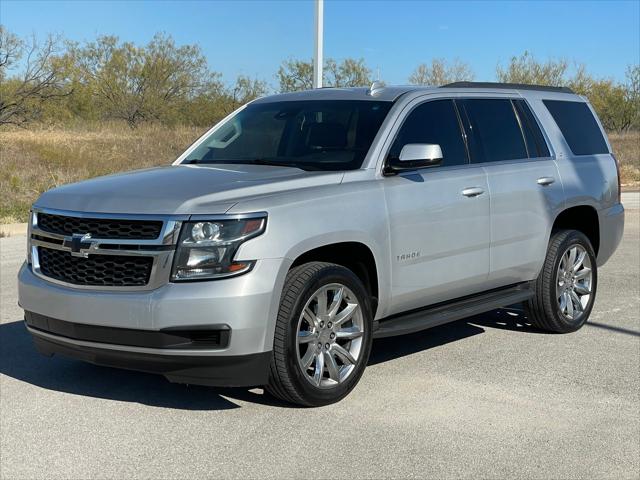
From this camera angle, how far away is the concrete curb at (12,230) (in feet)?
44.4

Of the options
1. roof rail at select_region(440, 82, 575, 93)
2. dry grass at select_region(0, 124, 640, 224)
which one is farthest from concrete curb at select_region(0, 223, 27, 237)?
roof rail at select_region(440, 82, 575, 93)

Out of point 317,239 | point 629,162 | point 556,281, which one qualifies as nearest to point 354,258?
point 317,239

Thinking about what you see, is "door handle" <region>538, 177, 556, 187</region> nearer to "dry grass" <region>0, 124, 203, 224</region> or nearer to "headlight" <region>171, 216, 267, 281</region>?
"headlight" <region>171, 216, 267, 281</region>

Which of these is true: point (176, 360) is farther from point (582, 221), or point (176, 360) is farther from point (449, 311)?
point (582, 221)

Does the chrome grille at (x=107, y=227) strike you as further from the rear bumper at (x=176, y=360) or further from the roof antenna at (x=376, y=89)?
the roof antenna at (x=376, y=89)

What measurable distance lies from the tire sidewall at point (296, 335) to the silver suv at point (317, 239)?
13mm

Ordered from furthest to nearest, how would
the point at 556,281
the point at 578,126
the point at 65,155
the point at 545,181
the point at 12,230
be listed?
the point at 65,155, the point at 12,230, the point at 578,126, the point at 556,281, the point at 545,181

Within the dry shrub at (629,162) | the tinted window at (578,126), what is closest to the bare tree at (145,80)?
the dry shrub at (629,162)

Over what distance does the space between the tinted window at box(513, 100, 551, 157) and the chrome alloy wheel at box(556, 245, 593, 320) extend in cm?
87

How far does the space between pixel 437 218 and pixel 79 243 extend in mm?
2347

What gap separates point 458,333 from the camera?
687 centimetres

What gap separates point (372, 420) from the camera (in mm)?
4691

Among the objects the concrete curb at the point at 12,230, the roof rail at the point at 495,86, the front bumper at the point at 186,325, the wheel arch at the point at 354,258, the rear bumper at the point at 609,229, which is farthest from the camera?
the concrete curb at the point at 12,230

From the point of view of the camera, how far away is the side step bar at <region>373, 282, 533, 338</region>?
5340 mm
